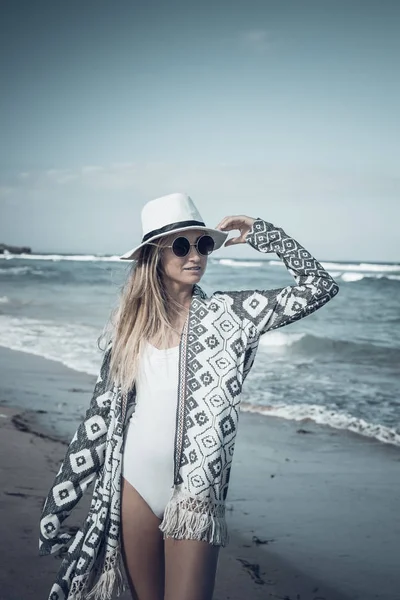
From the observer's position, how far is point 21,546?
3459mm

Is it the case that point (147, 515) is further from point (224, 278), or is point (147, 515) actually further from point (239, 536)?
point (224, 278)

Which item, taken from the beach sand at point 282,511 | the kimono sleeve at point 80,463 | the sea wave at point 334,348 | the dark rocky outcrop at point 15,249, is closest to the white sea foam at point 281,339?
the sea wave at point 334,348

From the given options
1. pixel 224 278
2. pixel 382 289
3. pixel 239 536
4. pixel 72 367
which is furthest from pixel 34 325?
pixel 224 278

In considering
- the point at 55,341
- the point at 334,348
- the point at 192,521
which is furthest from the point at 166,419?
the point at 334,348

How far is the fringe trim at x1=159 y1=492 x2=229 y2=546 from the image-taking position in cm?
224

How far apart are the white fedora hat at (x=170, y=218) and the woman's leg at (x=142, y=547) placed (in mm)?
1025

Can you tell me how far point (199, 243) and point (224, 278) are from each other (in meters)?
37.9

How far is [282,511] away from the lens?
4.49 m

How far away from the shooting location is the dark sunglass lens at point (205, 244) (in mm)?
2645

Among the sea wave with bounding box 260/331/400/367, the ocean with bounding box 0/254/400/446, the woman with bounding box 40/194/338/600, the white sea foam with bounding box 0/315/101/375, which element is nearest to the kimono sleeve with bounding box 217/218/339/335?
the woman with bounding box 40/194/338/600

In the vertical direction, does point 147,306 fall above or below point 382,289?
below

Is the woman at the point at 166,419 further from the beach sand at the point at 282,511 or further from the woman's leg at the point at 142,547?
the beach sand at the point at 282,511

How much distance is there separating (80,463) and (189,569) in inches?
24.5

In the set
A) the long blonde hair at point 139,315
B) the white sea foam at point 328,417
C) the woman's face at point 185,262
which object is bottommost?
the white sea foam at point 328,417
